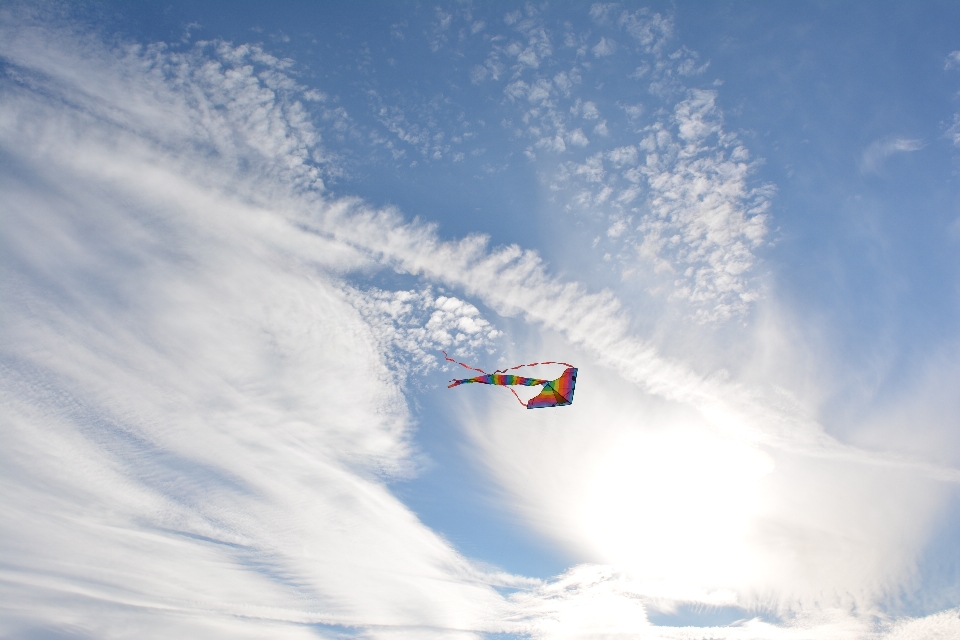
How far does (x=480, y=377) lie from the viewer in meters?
52.8

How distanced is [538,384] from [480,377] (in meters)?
5.05

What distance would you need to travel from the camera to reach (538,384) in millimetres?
52250
